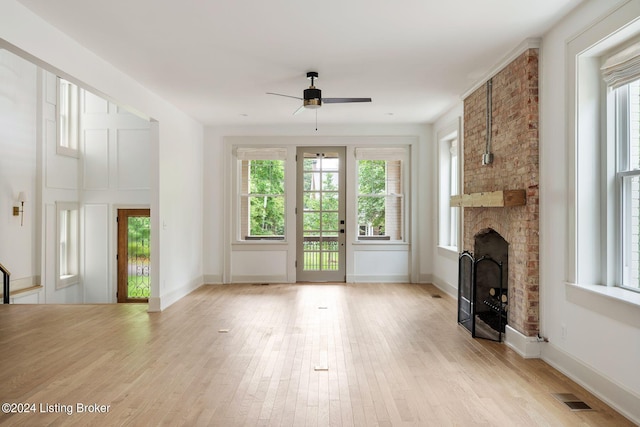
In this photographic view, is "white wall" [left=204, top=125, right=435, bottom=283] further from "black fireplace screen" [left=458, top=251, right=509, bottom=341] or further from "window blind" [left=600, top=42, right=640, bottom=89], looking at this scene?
"window blind" [left=600, top=42, right=640, bottom=89]

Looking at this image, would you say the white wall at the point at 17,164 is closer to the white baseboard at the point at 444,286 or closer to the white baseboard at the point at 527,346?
the white baseboard at the point at 444,286

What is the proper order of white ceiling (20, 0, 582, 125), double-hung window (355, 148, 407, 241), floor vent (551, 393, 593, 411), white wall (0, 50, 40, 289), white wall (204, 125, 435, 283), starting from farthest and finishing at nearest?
double-hung window (355, 148, 407, 241) → white wall (204, 125, 435, 283) → white wall (0, 50, 40, 289) → white ceiling (20, 0, 582, 125) → floor vent (551, 393, 593, 411)

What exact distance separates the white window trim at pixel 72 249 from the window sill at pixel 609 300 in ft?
26.0

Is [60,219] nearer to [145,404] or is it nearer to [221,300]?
[221,300]

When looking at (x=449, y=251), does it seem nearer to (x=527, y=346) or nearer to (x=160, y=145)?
(x=527, y=346)

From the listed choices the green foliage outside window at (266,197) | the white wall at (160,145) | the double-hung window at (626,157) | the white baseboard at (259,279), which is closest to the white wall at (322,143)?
the white baseboard at (259,279)

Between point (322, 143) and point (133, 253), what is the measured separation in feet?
13.5

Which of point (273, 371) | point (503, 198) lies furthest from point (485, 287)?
point (273, 371)

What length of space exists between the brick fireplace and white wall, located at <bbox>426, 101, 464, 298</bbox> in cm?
172

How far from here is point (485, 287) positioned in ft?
16.5

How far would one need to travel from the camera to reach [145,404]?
3098mm

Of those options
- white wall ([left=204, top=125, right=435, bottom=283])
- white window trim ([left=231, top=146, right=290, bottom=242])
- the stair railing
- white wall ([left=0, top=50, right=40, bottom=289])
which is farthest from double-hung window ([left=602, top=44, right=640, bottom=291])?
white wall ([left=0, top=50, right=40, bottom=289])

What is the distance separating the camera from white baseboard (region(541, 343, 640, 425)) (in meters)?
2.87

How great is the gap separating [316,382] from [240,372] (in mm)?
657
